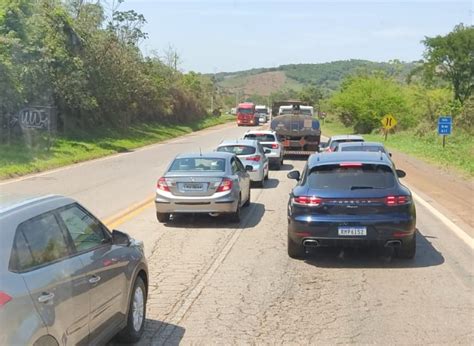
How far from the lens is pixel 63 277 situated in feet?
15.1

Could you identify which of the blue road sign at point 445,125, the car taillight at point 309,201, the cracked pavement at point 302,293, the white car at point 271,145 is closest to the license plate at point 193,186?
the cracked pavement at point 302,293

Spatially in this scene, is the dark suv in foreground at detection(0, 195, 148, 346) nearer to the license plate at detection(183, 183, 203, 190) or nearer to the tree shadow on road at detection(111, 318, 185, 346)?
the tree shadow on road at detection(111, 318, 185, 346)

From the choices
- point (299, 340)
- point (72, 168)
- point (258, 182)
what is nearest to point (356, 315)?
point (299, 340)

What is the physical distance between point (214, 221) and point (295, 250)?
4.05 metres

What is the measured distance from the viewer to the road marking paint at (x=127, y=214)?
42.8ft

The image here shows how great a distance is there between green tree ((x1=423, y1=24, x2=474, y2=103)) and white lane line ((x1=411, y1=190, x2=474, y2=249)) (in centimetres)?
6087

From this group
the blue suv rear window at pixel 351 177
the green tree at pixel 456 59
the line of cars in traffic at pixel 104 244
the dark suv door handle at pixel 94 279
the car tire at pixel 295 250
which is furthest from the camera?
the green tree at pixel 456 59

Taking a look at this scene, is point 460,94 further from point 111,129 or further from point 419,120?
point 111,129

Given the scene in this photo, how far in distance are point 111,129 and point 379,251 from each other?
128 ft

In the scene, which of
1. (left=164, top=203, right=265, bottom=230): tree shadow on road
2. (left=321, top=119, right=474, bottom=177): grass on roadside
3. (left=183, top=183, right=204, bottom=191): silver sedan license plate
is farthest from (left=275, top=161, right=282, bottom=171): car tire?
(left=183, top=183, right=204, bottom=191): silver sedan license plate

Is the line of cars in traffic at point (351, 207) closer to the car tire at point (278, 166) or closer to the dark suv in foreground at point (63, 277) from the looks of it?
Answer: the dark suv in foreground at point (63, 277)

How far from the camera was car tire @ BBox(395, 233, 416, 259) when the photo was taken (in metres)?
9.60

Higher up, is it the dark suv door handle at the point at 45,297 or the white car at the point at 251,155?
the dark suv door handle at the point at 45,297

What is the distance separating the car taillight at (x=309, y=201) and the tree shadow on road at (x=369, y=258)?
0.87 m
